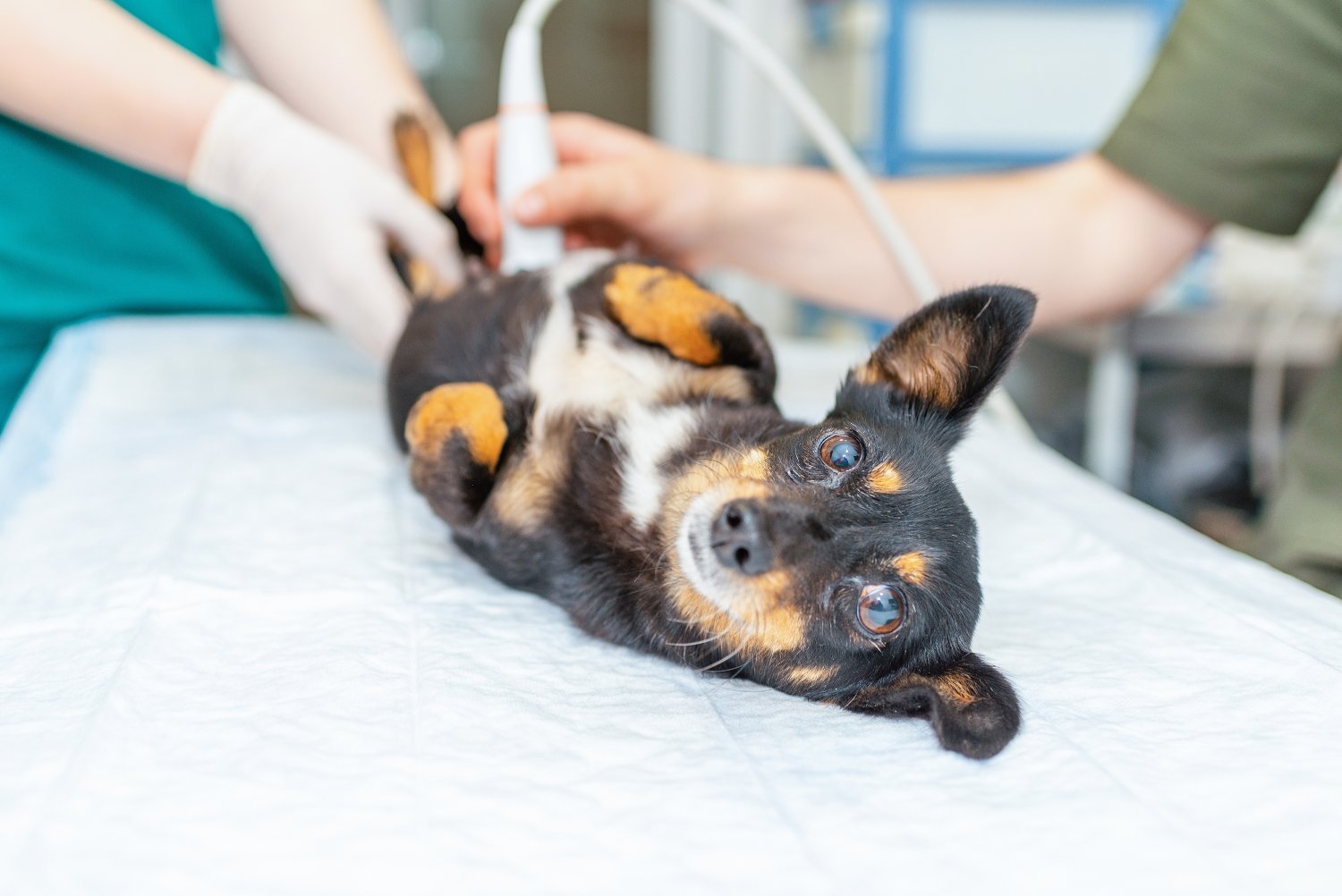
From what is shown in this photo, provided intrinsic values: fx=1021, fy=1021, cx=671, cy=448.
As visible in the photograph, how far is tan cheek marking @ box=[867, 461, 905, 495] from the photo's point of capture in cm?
106

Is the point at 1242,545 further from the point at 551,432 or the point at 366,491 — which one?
the point at 366,491

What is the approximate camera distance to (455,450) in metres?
1.11

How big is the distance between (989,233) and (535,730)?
4.33 ft

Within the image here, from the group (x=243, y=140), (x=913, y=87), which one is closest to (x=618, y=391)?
(x=243, y=140)

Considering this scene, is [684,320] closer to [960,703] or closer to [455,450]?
[455,450]

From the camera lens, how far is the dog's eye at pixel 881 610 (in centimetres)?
99

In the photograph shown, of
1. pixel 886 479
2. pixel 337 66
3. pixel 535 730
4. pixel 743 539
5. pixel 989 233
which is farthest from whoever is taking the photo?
pixel 337 66

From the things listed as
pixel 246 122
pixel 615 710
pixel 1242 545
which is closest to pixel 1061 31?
pixel 1242 545

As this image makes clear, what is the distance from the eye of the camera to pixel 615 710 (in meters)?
0.82

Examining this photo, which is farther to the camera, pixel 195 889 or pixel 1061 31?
pixel 1061 31

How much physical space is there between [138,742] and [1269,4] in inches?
65.3

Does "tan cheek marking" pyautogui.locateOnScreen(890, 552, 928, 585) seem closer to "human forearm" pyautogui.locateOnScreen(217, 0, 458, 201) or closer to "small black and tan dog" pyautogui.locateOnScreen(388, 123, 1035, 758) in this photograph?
"small black and tan dog" pyautogui.locateOnScreen(388, 123, 1035, 758)

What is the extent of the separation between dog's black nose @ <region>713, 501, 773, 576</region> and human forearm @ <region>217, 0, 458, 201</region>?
119 cm

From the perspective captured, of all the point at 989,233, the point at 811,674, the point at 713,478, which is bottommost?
the point at 811,674
